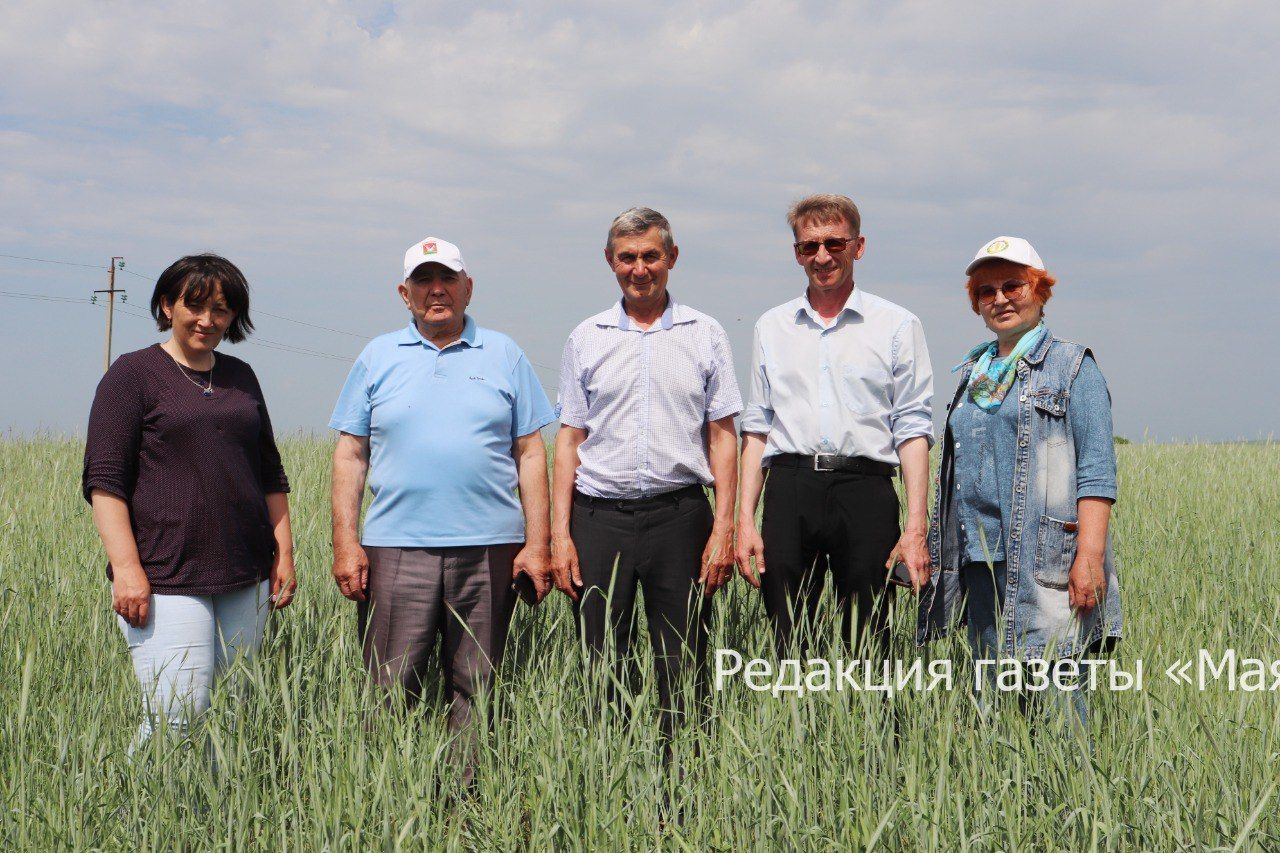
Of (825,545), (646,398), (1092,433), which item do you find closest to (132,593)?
(646,398)

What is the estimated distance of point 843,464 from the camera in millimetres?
3211

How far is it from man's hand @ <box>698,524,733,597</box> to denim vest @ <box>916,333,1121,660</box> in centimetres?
96

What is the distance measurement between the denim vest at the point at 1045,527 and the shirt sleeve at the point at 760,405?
900 mm

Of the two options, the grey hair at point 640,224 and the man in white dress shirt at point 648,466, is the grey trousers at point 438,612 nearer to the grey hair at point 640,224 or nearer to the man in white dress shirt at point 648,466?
the man in white dress shirt at point 648,466

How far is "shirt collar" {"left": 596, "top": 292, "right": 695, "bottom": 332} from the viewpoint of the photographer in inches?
133

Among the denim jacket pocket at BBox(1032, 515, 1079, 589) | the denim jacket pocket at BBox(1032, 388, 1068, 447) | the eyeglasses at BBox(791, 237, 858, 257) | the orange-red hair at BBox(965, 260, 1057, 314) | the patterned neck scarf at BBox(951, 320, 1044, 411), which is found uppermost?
the eyeglasses at BBox(791, 237, 858, 257)

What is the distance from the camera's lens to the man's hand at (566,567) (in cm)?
330

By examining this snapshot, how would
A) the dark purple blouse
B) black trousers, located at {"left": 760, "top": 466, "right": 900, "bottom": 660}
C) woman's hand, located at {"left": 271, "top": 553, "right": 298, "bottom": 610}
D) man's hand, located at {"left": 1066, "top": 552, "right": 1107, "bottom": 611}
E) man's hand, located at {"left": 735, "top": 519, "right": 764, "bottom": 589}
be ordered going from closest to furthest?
man's hand, located at {"left": 1066, "top": 552, "right": 1107, "bottom": 611} → the dark purple blouse → woman's hand, located at {"left": 271, "top": 553, "right": 298, "bottom": 610} → black trousers, located at {"left": 760, "top": 466, "right": 900, "bottom": 660} → man's hand, located at {"left": 735, "top": 519, "right": 764, "bottom": 589}

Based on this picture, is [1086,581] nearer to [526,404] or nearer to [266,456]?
[526,404]

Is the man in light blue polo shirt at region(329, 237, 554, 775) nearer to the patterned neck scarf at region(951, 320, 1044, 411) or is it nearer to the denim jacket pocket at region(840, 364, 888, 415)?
the denim jacket pocket at region(840, 364, 888, 415)

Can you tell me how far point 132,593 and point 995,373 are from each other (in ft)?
9.12

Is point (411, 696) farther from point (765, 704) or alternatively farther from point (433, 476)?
point (765, 704)

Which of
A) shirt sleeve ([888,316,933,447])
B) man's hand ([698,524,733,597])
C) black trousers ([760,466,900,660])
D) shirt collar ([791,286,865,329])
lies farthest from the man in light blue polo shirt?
shirt sleeve ([888,316,933,447])

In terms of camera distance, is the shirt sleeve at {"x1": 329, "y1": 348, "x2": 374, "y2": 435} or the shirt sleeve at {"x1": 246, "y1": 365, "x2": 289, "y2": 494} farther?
the shirt sleeve at {"x1": 329, "y1": 348, "x2": 374, "y2": 435}
